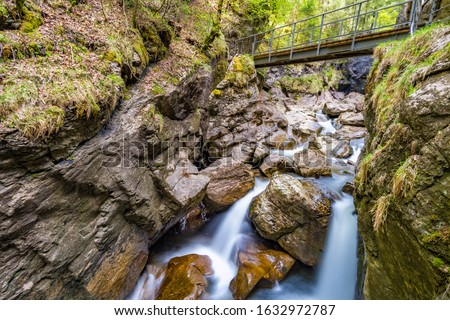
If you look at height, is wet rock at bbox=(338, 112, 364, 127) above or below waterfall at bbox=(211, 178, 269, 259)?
above

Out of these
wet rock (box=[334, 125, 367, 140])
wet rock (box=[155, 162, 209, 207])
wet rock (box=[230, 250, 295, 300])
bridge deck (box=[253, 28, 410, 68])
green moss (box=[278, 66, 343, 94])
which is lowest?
wet rock (box=[230, 250, 295, 300])

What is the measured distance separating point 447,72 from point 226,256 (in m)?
6.20

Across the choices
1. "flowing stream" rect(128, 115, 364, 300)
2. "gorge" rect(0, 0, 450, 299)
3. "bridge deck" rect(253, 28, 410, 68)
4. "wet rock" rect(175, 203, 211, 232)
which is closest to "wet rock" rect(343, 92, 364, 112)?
"bridge deck" rect(253, 28, 410, 68)

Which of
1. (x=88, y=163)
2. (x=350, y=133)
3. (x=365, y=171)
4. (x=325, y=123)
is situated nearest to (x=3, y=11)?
(x=88, y=163)

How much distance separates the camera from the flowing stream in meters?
5.57

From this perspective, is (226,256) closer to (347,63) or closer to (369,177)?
(369,177)

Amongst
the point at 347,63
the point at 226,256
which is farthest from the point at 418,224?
the point at 347,63

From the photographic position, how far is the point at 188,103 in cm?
730

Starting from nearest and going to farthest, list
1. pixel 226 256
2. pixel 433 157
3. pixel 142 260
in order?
1. pixel 433 157
2. pixel 142 260
3. pixel 226 256

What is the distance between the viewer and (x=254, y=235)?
7055mm

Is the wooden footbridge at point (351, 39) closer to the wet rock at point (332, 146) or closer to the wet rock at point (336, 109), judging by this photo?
the wet rock at point (332, 146)

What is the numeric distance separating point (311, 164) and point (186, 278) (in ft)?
21.8

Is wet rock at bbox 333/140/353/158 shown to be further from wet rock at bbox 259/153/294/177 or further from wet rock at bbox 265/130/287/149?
wet rock at bbox 259/153/294/177

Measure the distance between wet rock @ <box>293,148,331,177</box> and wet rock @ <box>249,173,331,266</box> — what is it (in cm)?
218
